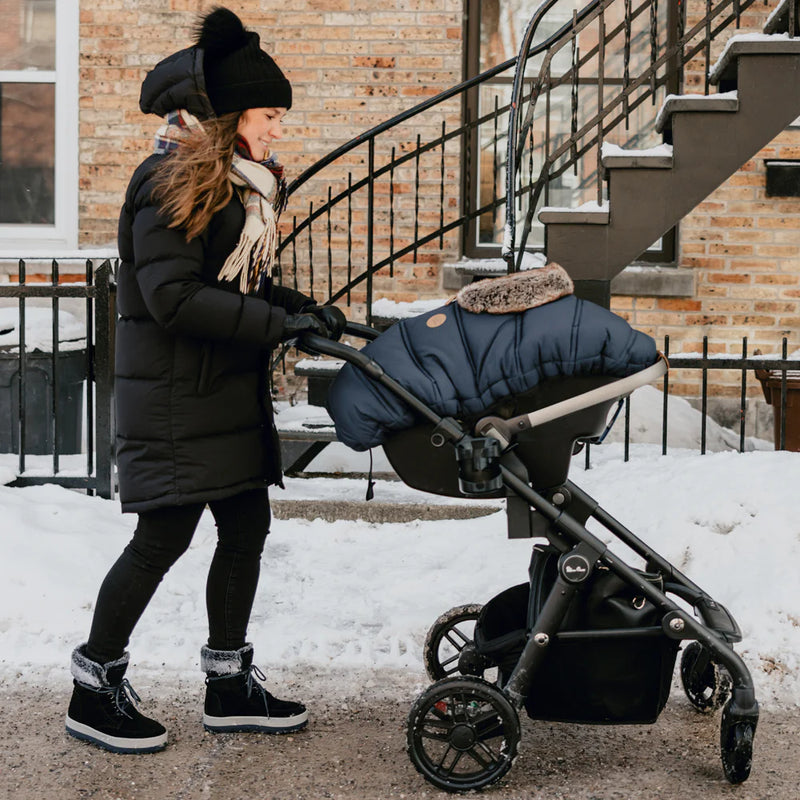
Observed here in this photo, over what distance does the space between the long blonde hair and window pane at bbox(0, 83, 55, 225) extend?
5.29 meters

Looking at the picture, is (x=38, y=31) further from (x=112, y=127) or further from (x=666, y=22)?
(x=666, y=22)

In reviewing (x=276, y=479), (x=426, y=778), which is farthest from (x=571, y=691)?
(x=276, y=479)

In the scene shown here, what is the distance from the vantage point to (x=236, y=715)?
299cm

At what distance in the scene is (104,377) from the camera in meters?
5.21

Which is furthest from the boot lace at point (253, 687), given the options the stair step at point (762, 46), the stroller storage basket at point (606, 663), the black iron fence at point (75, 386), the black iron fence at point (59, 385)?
the stair step at point (762, 46)

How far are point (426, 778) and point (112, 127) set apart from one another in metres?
5.79

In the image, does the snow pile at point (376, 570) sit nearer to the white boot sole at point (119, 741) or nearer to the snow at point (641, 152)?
the white boot sole at point (119, 741)

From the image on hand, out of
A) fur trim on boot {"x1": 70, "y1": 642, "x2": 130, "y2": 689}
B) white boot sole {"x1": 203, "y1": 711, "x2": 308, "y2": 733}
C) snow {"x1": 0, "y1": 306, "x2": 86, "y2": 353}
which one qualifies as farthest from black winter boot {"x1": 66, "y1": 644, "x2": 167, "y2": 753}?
snow {"x1": 0, "y1": 306, "x2": 86, "y2": 353}

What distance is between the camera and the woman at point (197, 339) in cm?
265

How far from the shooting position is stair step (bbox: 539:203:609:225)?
494cm

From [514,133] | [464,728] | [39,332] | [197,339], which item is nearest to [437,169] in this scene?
[514,133]

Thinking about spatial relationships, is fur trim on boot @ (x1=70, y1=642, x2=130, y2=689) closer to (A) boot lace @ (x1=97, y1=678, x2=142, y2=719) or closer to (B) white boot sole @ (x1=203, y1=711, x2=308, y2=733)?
(A) boot lace @ (x1=97, y1=678, x2=142, y2=719)

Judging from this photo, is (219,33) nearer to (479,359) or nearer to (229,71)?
(229,71)

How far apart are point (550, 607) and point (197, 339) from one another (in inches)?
43.0
